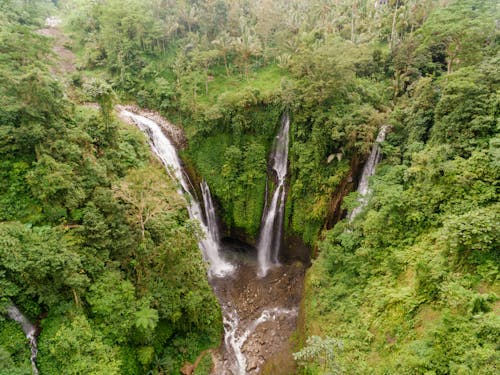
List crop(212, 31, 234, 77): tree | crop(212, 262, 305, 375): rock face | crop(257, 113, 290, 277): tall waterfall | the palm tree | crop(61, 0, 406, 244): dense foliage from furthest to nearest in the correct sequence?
crop(212, 31, 234, 77): tree
the palm tree
crop(257, 113, 290, 277): tall waterfall
crop(61, 0, 406, 244): dense foliage
crop(212, 262, 305, 375): rock face

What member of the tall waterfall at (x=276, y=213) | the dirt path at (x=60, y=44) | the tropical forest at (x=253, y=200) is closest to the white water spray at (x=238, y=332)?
the tropical forest at (x=253, y=200)

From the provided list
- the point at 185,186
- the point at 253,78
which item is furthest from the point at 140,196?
the point at 253,78

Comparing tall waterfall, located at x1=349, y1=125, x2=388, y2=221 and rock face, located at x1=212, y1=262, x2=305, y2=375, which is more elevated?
tall waterfall, located at x1=349, y1=125, x2=388, y2=221

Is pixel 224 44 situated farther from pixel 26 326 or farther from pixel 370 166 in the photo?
pixel 26 326

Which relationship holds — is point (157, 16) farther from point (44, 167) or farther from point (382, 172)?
point (382, 172)

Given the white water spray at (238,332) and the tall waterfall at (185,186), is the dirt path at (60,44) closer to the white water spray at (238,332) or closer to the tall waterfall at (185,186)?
the tall waterfall at (185,186)

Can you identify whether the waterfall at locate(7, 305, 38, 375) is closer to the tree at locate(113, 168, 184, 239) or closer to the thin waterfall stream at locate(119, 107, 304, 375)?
the tree at locate(113, 168, 184, 239)

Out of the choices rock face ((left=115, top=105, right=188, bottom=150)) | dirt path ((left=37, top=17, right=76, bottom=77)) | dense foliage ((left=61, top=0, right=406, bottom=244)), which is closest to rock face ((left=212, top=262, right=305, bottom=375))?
dense foliage ((left=61, top=0, right=406, bottom=244))
